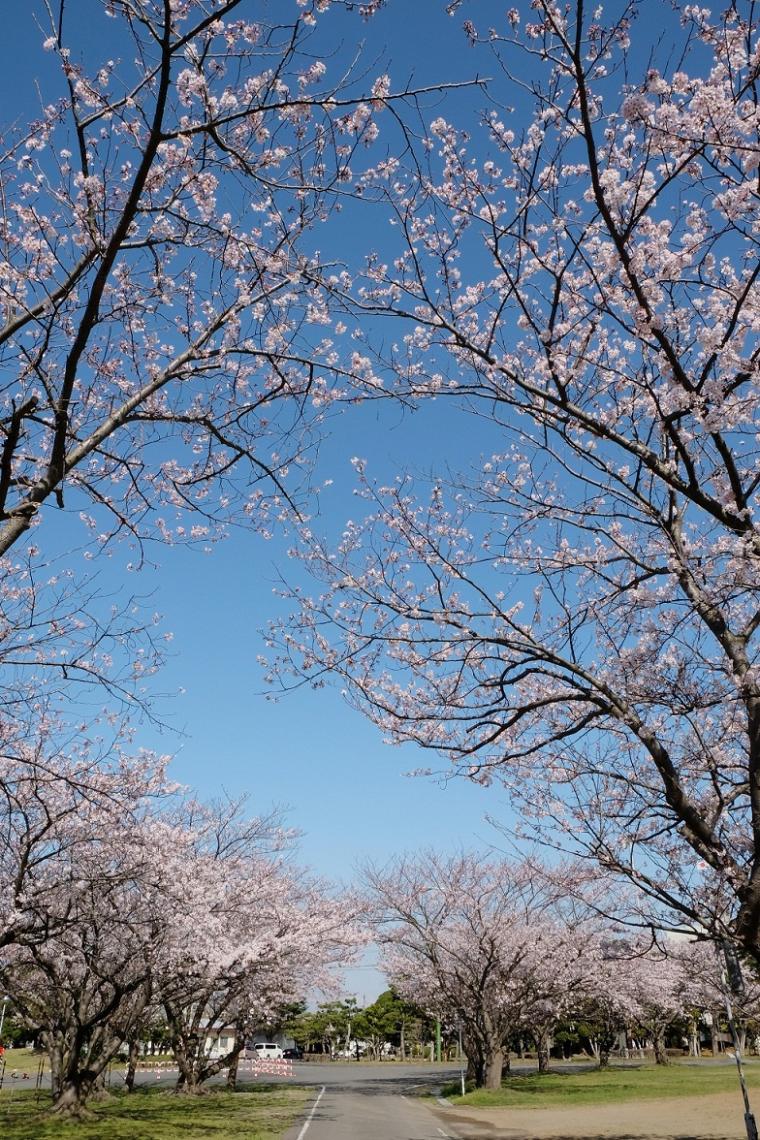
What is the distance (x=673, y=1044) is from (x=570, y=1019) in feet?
82.1

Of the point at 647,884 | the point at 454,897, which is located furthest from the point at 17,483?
the point at 454,897

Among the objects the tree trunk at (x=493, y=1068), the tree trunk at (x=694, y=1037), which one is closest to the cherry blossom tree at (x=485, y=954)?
the tree trunk at (x=493, y=1068)

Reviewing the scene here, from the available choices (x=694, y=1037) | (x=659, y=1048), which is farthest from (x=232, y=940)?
(x=694, y=1037)

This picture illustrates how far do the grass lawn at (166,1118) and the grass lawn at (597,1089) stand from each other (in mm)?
5590

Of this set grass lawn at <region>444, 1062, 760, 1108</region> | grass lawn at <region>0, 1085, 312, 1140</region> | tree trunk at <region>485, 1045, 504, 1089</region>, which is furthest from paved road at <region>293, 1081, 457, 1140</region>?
tree trunk at <region>485, 1045, 504, 1089</region>

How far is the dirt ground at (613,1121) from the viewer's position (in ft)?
49.0

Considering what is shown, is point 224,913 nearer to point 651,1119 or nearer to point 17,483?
point 651,1119

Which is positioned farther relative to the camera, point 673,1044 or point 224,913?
point 673,1044

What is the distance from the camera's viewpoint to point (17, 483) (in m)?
4.68

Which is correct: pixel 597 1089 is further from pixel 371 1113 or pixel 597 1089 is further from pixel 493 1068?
pixel 371 1113

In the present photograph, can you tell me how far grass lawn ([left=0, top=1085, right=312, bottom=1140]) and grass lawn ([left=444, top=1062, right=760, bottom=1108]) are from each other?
559 centimetres

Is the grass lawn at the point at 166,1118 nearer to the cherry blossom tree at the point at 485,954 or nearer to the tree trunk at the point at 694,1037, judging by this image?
the cherry blossom tree at the point at 485,954

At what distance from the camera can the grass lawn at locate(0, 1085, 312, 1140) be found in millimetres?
13781

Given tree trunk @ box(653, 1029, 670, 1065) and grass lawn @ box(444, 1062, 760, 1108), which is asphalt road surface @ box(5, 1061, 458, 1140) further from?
tree trunk @ box(653, 1029, 670, 1065)
